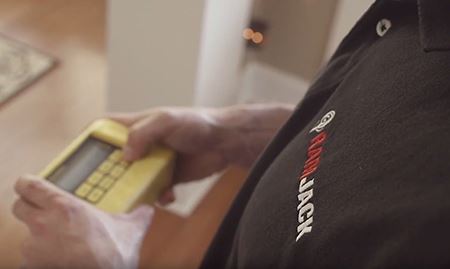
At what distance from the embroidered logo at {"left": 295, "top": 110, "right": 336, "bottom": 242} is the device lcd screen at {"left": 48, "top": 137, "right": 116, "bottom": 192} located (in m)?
0.30

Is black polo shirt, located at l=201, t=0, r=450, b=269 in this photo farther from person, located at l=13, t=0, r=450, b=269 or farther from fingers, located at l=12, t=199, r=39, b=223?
fingers, located at l=12, t=199, r=39, b=223

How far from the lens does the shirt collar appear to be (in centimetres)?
48

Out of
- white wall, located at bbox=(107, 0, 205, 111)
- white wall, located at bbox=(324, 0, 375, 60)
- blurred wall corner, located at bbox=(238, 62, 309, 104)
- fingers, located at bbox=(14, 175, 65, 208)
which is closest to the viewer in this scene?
fingers, located at bbox=(14, 175, 65, 208)

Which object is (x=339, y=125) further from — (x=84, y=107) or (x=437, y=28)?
(x=84, y=107)

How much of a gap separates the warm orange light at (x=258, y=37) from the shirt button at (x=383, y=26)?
4.08ft

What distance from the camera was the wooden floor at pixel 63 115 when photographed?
1.58 m

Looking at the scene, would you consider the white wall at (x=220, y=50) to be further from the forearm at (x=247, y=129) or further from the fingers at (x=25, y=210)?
the fingers at (x=25, y=210)

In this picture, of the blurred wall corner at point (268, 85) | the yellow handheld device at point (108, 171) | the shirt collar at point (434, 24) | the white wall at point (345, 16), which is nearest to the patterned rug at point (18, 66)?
the blurred wall corner at point (268, 85)

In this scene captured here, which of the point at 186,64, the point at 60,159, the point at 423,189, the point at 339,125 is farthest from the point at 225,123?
the point at 186,64

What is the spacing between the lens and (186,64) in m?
1.43

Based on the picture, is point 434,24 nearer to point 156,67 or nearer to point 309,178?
point 309,178

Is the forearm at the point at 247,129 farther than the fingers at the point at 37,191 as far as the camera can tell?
Yes

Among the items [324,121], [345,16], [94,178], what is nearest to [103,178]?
[94,178]

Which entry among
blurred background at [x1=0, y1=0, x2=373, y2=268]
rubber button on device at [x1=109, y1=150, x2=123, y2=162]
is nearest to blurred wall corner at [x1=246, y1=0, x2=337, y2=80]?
blurred background at [x1=0, y1=0, x2=373, y2=268]
